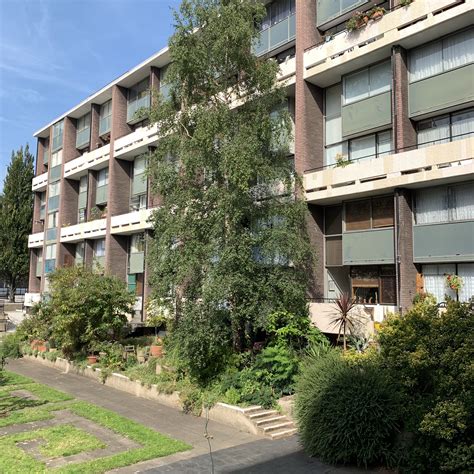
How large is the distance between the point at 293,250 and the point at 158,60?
62.7ft

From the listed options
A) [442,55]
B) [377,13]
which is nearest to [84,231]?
[377,13]

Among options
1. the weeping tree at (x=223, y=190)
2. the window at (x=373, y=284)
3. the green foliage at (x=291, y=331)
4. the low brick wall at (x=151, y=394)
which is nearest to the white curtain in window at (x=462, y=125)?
the window at (x=373, y=284)

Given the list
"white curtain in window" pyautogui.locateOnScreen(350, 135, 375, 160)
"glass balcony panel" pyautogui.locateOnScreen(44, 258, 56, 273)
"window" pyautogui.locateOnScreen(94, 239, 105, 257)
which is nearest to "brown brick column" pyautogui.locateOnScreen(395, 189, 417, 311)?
"white curtain in window" pyautogui.locateOnScreen(350, 135, 375, 160)

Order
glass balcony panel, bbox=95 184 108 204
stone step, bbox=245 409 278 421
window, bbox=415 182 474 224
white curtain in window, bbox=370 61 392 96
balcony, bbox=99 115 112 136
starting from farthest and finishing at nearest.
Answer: glass balcony panel, bbox=95 184 108 204
balcony, bbox=99 115 112 136
white curtain in window, bbox=370 61 392 96
window, bbox=415 182 474 224
stone step, bbox=245 409 278 421

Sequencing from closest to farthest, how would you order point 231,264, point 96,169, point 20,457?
point 20,457 < point 231,264 < point 96,169

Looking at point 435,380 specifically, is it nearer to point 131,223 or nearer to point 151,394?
point 151,394

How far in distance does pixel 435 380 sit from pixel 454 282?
23.6 feet

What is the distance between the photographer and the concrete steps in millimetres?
12586

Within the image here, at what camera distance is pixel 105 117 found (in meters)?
36.0

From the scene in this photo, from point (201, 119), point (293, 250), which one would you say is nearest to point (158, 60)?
point (201, 119)

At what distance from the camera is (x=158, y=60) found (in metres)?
29.6

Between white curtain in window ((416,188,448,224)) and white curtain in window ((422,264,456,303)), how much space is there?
164 centimetres

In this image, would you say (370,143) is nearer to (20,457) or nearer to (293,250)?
(293,250)

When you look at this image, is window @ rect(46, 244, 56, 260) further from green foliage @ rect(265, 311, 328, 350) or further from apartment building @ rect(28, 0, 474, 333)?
green foliage @ rect(265, 311, 328, 350)
